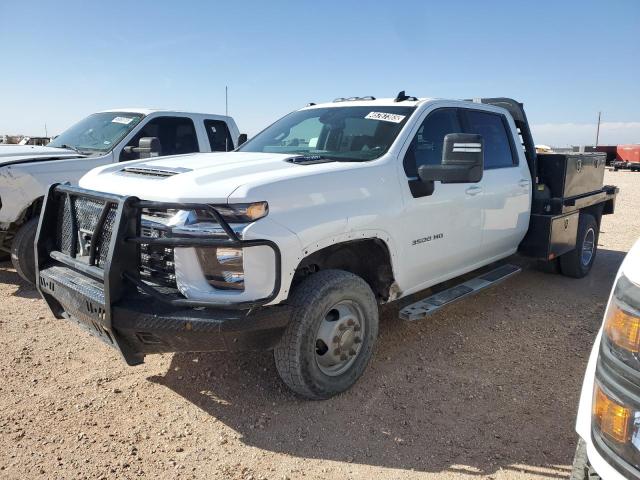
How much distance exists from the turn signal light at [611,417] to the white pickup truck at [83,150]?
4.91m

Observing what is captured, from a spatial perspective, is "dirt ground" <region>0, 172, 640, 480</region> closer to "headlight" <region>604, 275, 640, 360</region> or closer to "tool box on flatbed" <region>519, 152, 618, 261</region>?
"tool box on flatbed" <region>519, 152, 618, 261</region>

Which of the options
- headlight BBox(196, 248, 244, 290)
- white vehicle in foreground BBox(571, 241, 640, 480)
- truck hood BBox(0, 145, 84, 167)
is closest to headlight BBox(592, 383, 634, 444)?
white vehicle in foreground BBox(571, 241, 640, 480)

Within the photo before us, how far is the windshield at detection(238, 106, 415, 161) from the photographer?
3.84 meters

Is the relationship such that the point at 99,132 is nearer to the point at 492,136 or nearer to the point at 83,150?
the point at 83,150

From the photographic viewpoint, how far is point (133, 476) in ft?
8.60

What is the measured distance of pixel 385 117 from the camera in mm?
3988

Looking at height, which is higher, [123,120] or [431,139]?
[123,120]

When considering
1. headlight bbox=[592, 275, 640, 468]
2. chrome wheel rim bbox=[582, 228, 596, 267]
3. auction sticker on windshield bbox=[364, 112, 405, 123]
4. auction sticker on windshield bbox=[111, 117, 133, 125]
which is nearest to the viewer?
headlight bbox=[592, 275, 640, 468]

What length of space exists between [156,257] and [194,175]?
516 millimetres

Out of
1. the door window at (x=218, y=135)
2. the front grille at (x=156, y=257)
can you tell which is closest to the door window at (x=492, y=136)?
the front grille at (x=156, y=257)

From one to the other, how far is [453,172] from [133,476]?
2573mm

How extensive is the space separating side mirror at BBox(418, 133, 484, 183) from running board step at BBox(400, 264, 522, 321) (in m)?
1.00

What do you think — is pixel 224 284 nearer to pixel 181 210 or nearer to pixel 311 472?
pixel 181 210

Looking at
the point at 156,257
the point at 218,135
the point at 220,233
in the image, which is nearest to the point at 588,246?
the point at 218,135
